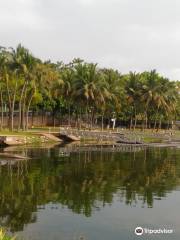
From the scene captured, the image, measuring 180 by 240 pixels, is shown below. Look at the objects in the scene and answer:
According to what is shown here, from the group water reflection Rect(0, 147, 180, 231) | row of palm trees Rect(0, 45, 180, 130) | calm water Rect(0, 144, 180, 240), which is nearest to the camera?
calm water Rect(0, 144, 180, 240)

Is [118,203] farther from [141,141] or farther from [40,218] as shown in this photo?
[141,141]

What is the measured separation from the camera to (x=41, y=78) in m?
79.3

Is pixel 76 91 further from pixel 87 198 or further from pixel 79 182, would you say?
pixel 87 198

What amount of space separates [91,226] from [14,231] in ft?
11.6

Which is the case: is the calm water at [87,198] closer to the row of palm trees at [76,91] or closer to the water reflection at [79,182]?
the water reflection at [79,182]

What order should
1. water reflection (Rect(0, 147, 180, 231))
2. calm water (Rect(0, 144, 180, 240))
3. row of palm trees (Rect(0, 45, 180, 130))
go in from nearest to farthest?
calm water (Rect(0, 144, 180, 240))
water reflection (Rect(0, 147, 180, 231))
row of palm trees (Rect(0, 45, 180, 130))

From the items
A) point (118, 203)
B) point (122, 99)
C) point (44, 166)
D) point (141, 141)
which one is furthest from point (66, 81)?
point (118, 203)

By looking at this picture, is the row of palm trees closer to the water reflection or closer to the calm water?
the water reflection

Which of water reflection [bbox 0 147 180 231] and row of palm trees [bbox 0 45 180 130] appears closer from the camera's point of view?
water reflection [bbox 0 147 180 231]

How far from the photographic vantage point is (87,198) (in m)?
29.0

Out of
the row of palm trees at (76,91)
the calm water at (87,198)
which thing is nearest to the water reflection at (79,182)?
the calm water at (87,198)

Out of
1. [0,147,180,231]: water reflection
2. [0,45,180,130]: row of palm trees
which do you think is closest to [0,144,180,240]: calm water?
[0,147,180,231]: water reflection

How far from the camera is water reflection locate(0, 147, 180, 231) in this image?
A: 87.3ft

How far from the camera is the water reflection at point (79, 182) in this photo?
2662 cm
